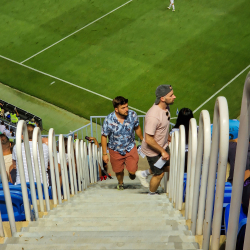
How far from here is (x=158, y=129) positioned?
176 inches

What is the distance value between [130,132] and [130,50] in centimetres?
1039

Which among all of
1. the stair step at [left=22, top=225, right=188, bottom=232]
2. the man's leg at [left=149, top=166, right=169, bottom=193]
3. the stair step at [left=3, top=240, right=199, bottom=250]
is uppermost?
the stair step at [left=3, top=240, right=199, bottom=250]

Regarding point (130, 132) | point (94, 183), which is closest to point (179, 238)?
point (130, 132)

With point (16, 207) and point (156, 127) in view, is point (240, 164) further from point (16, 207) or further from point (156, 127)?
point (156, 127)

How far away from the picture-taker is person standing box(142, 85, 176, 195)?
171 inches

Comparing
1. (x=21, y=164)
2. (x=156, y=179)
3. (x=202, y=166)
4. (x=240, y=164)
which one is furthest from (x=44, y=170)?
(x=240, y=164)

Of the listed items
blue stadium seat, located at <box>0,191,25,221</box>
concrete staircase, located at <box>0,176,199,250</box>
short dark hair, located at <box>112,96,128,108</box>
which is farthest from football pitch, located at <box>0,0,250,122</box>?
blue stadium seat, located at <box>0,191,25,221</box>

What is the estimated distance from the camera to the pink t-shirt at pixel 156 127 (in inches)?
170

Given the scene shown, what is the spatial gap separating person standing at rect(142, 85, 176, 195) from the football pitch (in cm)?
732

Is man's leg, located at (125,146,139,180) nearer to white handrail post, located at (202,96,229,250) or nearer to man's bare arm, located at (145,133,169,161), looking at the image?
man's bare arm, located at (145,133,169,161)

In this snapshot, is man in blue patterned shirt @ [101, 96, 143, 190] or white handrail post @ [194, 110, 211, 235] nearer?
white handrail post @ [194, 110, 211, 235]

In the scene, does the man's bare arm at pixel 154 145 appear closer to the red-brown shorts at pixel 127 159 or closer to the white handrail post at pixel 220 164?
the red-brown shorts at pixel 127 159

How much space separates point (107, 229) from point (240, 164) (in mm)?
1464

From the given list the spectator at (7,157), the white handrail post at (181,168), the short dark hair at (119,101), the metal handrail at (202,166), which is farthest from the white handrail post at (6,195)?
the short dark hair at (119,101)
